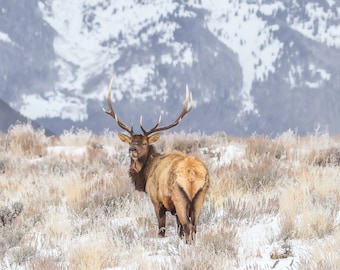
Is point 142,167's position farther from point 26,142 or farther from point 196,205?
point 26,142

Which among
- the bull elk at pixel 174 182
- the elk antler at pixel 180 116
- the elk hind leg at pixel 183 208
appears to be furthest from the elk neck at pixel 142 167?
the elk hind leg at pixel 183 208

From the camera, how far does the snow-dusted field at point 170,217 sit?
555cm

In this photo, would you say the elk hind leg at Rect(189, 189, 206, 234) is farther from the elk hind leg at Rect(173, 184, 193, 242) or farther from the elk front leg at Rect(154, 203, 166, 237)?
the elk front leg at Rect(154, 203, 166, 237)

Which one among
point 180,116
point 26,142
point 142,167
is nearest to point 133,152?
point 142,167

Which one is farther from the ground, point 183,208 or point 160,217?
point 183,208

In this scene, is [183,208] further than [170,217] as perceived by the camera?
No

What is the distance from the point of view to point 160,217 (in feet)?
21.0

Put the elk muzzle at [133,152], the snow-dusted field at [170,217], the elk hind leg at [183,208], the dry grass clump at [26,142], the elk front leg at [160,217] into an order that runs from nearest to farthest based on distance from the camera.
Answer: the snow-dusted field at [170,217], the elk hind leg at [183,208], the elk front leg at [160,217], the elk muzzle at [133,152], the dry grass clump at [26,142]

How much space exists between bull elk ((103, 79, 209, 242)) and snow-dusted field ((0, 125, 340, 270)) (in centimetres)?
A: 19

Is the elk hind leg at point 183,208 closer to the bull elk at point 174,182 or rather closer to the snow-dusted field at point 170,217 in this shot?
the bull elk at point 174,182

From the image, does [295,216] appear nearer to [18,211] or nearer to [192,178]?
[192,178]

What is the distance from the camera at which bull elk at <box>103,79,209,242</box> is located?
19.4ft

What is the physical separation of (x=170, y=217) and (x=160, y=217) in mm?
904

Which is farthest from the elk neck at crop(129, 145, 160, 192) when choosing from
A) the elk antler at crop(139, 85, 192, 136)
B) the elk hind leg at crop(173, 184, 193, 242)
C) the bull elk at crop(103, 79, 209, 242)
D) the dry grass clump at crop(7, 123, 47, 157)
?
the dry grass clump at crop(7, 123, 47, 157)
